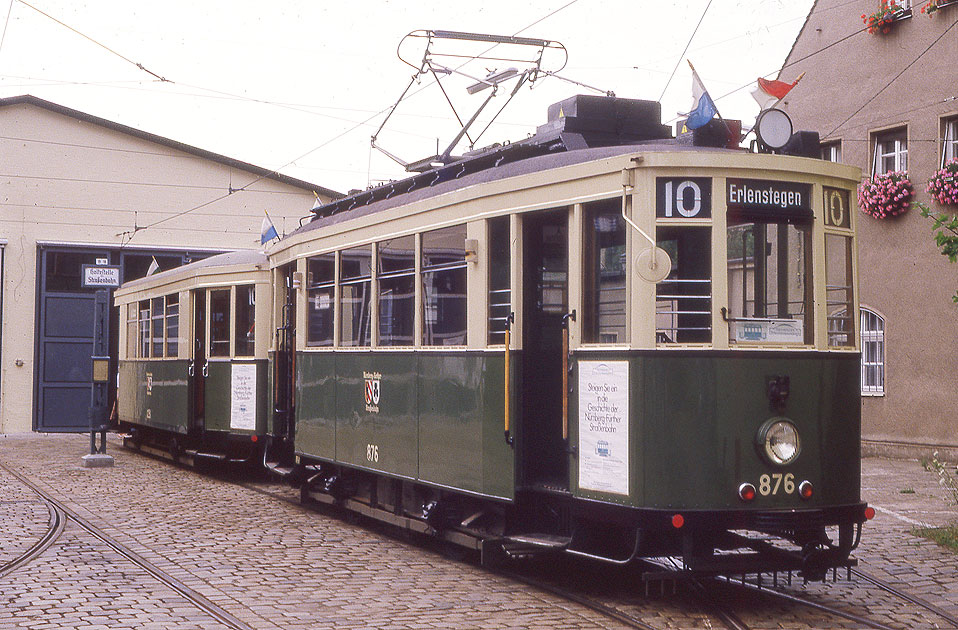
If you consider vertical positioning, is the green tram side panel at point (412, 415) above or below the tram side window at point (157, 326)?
below

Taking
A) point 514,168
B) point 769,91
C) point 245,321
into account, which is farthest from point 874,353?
point 514,168

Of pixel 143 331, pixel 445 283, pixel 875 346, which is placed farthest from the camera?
pixel 143 331

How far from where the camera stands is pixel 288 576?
27.6 ft

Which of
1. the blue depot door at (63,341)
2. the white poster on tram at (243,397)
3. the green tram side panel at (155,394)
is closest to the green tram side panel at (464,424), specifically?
the white poster on tram at (243,397)

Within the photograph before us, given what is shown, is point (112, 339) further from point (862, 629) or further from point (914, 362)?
point (862, 629)

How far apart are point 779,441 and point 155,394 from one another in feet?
44.7

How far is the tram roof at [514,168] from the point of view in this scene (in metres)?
7.52

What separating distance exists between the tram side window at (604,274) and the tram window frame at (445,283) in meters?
1.30

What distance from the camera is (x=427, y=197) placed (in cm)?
939

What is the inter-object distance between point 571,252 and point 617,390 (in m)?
0.95

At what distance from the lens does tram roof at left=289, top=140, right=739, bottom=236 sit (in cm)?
752

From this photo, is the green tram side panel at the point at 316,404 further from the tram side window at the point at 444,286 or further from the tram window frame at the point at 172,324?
the tram window frame at the point at 172,324

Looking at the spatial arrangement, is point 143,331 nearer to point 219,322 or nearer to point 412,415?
point 219,322

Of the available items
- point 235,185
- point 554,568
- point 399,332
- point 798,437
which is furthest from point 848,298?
point 235,185
